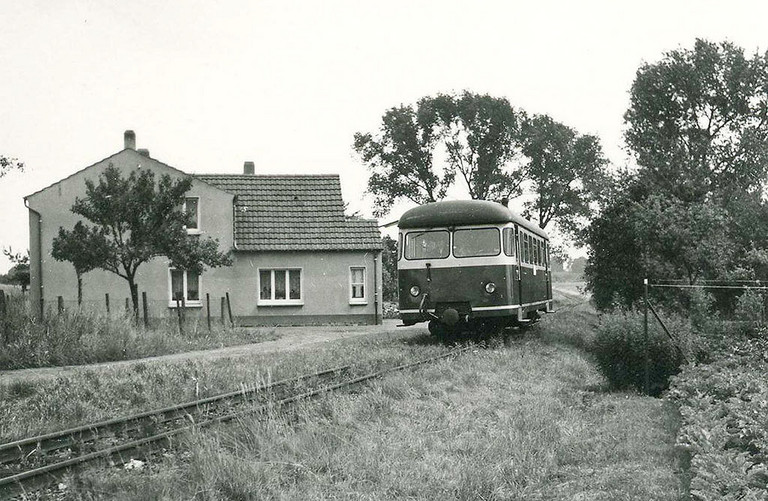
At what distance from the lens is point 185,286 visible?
91.7ft

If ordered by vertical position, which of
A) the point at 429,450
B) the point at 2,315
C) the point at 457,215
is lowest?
the point at 429,450

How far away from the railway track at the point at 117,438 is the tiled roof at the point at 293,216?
1812cm

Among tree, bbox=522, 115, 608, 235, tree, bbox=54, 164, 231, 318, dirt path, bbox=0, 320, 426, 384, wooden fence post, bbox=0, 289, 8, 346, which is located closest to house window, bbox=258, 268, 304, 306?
dirt path, bbox=0, 320, 426, 384

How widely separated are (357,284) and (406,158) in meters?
23.1

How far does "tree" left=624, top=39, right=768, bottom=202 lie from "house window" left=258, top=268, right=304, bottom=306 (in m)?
18.1

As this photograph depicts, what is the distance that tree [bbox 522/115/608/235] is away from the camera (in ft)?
161

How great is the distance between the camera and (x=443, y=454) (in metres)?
7.25

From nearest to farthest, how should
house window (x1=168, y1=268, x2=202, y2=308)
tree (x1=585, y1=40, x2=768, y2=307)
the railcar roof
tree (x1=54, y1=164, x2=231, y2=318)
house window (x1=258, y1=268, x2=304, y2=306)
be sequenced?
1. the railcar roof
2. tree (x1=54, y1=164, x2=231, y2=318)
3. house window (x1=168, y1=268, x2=202, y2=308)
4. house window (x1=258, y1=268, x2=304, y2=306)
5. tree (x1=585, y1=40, x2=768, y2=307)

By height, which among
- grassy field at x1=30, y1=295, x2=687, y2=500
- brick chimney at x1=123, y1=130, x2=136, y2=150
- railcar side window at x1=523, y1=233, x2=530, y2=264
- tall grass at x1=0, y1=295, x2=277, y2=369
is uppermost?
brick chimney at x1=123, y1=130, x2=136, y2=150

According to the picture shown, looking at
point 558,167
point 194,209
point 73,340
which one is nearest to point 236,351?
point 73,340

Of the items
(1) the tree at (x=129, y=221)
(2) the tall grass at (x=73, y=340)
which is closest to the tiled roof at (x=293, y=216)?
(1) the tree at (x=129, y=221)

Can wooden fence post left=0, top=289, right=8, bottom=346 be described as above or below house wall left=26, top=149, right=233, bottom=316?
below

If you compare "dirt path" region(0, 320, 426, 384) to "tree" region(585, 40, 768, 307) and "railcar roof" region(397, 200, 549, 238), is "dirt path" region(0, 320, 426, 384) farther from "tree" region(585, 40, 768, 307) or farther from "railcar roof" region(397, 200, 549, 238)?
"tree" region(585, 40, 768, 307)

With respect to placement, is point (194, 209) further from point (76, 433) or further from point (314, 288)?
point (76, 433)
